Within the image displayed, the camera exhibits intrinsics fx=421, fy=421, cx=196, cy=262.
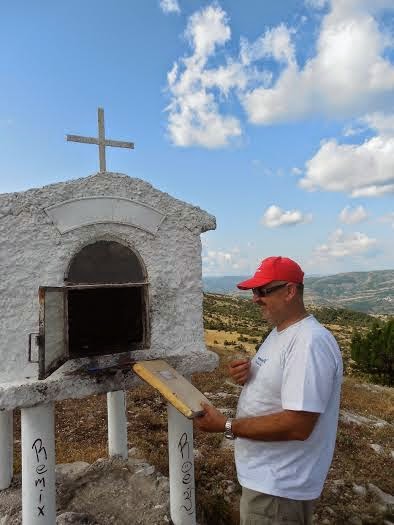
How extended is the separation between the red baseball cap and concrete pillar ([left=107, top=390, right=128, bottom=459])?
431cm

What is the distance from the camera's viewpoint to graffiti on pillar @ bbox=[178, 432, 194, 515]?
15.6 ft

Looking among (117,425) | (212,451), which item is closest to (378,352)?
(212,451)

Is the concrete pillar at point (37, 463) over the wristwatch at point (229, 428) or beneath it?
beneath

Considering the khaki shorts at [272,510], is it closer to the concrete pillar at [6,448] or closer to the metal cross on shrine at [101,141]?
the metal cross on shrine at [101,141]

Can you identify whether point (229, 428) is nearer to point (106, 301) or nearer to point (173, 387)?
point (173, 387)

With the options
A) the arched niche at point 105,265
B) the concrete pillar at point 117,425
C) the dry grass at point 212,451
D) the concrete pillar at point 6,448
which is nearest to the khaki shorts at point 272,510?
the arched niche at point 105,265

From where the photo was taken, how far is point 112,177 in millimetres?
4305

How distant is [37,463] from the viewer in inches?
159

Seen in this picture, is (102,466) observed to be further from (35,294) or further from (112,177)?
(112,177)

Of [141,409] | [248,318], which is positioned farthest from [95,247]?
[248,318]

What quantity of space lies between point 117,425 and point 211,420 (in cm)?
416

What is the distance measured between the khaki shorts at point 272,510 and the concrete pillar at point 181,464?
2113mm

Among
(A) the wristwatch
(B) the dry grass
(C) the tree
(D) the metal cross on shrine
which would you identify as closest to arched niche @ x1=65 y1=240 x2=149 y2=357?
(D) the metal cross on shrine

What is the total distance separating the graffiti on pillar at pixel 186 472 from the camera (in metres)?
4.76
